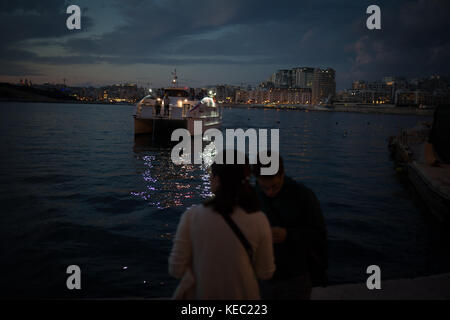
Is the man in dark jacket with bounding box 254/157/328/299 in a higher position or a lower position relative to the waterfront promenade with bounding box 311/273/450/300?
higher

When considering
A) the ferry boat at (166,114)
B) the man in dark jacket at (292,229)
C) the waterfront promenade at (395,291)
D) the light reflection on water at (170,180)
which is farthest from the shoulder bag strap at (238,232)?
the ferry boat at (166,114)

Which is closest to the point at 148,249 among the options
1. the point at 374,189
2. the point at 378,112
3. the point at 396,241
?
the point at 396,241

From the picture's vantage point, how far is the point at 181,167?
19.9 metres

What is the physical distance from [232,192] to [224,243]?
1.05 ft

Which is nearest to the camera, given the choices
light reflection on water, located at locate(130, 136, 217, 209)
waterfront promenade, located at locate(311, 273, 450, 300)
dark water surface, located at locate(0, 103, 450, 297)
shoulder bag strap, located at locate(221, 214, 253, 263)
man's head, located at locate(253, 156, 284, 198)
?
shoulder bag strap, located at locate(221, 214, 253, 263)

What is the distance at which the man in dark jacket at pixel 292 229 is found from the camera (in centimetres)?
287

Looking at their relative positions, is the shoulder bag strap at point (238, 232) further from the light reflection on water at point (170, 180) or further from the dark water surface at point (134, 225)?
the light reflection on water at point (170, 180)

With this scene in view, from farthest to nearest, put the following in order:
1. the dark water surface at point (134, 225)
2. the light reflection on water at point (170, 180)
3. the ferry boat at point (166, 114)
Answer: the ferry boat at point (166, 114), the light reflection on water at point (170, 180), the dark water surface at point (134, 225)

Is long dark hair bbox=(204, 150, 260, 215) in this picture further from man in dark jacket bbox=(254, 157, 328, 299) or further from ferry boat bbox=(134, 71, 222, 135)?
ferry boat bbox=(134, 71, 222, 135)

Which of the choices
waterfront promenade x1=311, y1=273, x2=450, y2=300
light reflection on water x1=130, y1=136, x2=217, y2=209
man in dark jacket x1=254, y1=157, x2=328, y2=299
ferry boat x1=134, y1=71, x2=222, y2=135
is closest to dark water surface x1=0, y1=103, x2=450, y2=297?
light reflection on water x1=130, y1=136, x2=217, y2=209

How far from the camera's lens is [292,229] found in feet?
9.25

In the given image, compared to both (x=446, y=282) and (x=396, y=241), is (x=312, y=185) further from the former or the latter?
(x=446, y=282)

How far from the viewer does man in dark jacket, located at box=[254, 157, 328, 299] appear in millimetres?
2865
